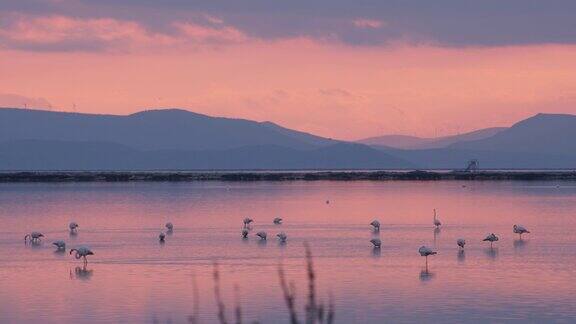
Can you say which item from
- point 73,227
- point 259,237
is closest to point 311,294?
point 259,237

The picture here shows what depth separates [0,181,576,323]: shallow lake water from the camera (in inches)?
778

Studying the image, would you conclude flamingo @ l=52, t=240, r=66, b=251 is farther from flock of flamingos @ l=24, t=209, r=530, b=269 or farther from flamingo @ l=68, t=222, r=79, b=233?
flamingo @ l=68, t=222, r=79, b=233

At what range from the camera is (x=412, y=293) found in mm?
21703

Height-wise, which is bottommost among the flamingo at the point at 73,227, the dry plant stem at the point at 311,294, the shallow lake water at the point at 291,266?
the shallow lake water at the point at 291,266

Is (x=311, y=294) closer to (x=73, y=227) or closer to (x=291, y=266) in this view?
A: (x=291, y=266)

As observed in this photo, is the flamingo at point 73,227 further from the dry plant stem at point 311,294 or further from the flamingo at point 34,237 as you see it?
the dry plant stem at point 311,294

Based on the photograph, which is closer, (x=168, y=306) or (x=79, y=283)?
(x=168, y=306)

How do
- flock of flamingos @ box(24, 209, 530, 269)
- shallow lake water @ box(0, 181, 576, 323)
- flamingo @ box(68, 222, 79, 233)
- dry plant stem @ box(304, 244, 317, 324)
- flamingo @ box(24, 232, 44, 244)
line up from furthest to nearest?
1. flamingo @ box(68, 222, 79, 233)
2. flamingo @ box(24, 232, 44, 244)
3. flock of flamingos @ box(24, 209, 530, 269)
4. shallow lake water @ box(0, 181, 576, 323)
5. dry plant stem @ box(304, 244, 317, 324)

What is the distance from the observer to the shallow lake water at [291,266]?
1977cm

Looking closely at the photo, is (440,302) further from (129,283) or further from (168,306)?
(129,283)

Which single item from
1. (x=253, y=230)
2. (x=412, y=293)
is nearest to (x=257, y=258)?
(x=412, y=293)

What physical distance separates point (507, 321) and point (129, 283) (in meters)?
8.10

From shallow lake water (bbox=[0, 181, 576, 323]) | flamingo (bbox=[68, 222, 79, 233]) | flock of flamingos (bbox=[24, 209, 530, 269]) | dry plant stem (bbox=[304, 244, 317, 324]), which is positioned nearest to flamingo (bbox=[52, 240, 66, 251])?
flock of flamingos (bbox=[24, 209, 530, 269])

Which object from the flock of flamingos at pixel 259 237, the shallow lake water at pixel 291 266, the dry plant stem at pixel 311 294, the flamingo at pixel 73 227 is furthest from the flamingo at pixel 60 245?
the dry plant stem at pixel 311 294
